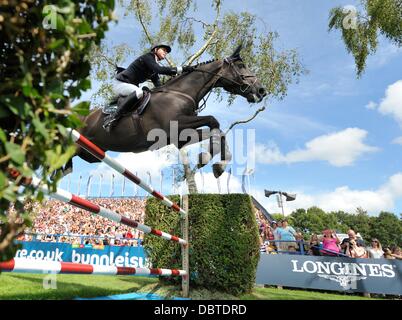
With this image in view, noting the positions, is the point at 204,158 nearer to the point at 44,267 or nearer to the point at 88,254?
the point at 44,267

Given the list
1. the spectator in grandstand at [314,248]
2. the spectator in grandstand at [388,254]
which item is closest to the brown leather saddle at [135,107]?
the spectator in grandstand at [314,248]

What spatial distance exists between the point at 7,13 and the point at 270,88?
14.5m

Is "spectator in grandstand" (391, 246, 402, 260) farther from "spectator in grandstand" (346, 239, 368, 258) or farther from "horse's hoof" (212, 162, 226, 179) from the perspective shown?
"horse's hoof" (212, 162, 226, 179)

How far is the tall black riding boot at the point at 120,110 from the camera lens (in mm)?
4035

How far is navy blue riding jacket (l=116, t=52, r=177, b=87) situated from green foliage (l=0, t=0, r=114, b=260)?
10.3 feet

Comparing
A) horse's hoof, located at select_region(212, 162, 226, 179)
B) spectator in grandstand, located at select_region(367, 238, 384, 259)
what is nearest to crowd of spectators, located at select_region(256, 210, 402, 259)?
spectator in grandstand, located at select_region(367, 238, 384, 259)

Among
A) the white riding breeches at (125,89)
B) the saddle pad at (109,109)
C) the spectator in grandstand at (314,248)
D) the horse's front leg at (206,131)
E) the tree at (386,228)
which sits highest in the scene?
the tree at (386,228)

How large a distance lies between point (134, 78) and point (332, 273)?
279 inches

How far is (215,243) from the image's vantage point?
5.93 m

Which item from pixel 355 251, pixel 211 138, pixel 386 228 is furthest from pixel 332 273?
pixel 386 228

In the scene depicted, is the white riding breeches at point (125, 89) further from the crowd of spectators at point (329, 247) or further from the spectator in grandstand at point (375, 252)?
the spectator in grandstand at point (375, 252)

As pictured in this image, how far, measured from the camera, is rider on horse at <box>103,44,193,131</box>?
4.07 meters
